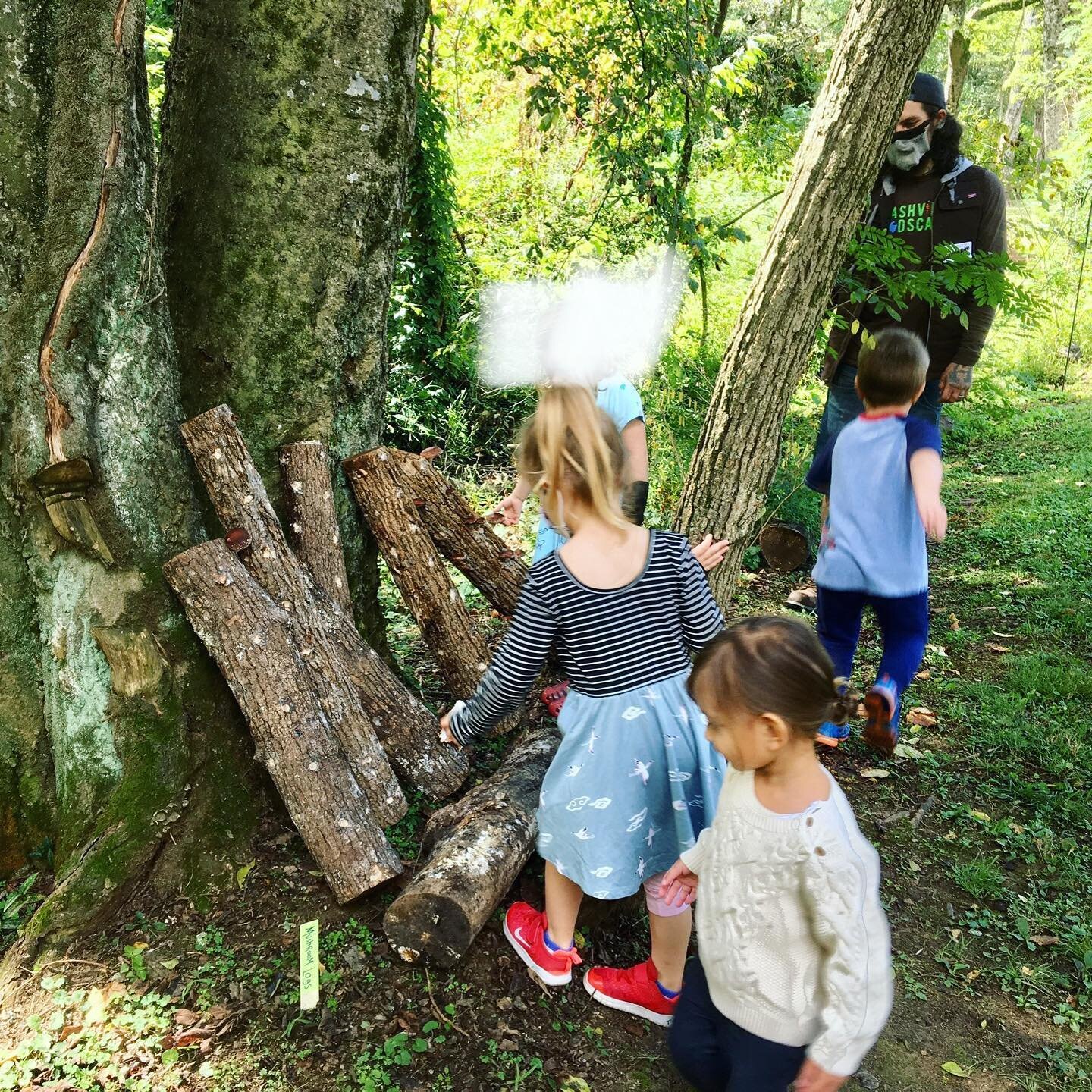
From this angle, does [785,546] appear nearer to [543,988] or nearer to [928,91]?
[928,91]

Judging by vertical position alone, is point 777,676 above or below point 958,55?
below

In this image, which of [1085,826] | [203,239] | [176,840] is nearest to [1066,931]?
[1085,826]

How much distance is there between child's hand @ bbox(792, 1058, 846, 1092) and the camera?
1612mm

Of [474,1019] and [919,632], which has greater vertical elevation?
[919,632]

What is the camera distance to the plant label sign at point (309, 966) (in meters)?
2.37

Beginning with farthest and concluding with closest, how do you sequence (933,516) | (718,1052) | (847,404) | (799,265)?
1. (847,404)
2. (799,265)
3. (933,516)
4. (718,1052)

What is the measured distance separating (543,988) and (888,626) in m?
2.12

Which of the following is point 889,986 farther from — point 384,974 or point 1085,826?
point 1085,826

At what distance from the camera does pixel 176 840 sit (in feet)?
8.89

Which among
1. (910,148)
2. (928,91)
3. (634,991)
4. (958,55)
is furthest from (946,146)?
(958,55)

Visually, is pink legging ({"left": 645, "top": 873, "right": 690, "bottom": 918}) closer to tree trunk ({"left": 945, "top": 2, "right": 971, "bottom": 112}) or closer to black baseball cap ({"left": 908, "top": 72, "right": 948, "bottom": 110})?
black baseball cap ({"left": 908, "top": 72, "right": 948, "bottom": 110})

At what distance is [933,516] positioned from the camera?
10.5 feet

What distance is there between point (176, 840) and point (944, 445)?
894 centimetres

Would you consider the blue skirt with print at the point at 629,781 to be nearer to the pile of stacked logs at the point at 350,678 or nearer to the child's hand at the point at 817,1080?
the pile of stacked logs at the point at 350,678
